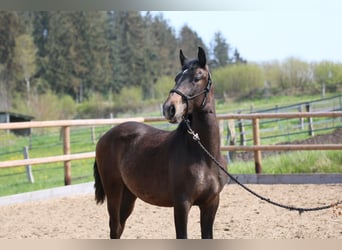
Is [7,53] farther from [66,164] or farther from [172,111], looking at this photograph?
[172,111]

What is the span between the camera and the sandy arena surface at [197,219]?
4512 mm

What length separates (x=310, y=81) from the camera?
13391 mm

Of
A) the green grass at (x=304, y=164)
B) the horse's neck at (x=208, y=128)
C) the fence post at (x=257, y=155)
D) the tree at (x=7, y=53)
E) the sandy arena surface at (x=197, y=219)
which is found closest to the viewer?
the horse's neck at (x=208, y=128)

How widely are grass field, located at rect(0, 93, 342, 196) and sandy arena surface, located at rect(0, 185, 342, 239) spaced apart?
5.03 ft

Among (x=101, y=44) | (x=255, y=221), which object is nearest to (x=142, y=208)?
(x=255, y=221)

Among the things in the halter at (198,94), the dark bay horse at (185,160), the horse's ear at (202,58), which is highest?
the horse's ear at (202,58)

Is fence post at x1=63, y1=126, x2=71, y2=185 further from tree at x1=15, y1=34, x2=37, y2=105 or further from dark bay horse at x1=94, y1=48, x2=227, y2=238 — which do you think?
tree at x1=15, y1=34, x2=37, y2=105

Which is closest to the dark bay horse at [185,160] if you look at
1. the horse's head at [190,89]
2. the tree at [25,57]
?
the horse's head at [190,89]

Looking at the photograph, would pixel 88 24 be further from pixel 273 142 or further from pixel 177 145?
pixel 177 145

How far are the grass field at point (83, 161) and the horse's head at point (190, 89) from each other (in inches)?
210

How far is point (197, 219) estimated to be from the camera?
516 cm

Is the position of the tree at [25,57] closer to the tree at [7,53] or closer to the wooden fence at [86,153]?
the tree at [7,53]

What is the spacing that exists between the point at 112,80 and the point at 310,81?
1081 centimetres

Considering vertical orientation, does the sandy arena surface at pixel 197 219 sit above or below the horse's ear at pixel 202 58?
below
